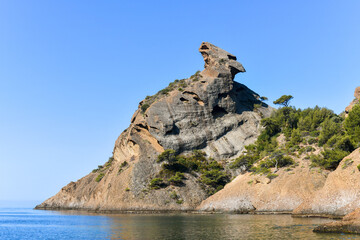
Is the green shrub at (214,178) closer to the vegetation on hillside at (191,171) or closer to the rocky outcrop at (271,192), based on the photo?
the vegetation on hillside at (191,171)

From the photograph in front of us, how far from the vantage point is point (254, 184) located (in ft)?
255

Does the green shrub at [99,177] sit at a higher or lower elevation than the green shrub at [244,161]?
lower

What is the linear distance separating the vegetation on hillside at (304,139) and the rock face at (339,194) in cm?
1088

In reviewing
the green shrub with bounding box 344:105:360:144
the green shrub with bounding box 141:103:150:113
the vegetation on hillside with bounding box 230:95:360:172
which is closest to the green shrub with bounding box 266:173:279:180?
the vegetation on hillside with bounding box 230:95:360:172

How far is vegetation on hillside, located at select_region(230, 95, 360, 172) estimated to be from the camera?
224 ft

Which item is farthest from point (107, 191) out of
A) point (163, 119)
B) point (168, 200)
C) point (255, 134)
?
point (255, 134)

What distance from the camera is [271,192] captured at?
7200cm

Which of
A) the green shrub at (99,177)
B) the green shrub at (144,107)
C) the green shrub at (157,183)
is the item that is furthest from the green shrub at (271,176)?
the green shrub at (99,177)

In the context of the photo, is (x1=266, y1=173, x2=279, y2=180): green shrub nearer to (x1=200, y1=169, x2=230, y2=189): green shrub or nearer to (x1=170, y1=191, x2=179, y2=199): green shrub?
(x1=200, y1=169, x2=230, y2=189): green shrub

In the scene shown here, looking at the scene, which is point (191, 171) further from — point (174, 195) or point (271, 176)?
point (271, 176)

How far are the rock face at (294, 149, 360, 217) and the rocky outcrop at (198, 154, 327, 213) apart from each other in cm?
750

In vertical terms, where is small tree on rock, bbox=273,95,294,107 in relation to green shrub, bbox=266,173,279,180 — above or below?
above

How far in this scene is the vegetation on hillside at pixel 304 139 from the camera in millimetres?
68188

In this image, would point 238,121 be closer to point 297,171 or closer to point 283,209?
point 297,171
